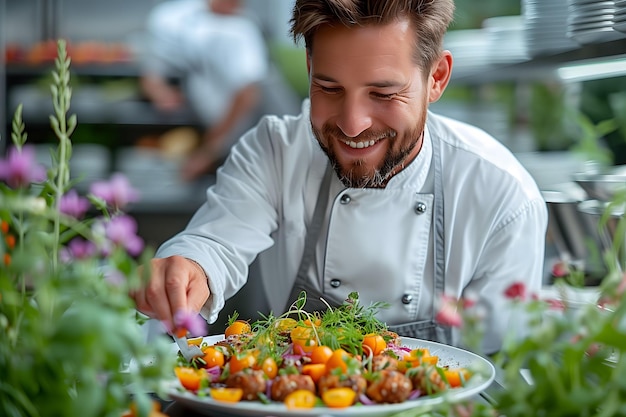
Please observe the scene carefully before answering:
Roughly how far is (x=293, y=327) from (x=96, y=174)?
4.34m

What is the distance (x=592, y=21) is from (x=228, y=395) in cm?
108

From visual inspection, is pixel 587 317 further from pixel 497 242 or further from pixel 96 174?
pixel 96 174

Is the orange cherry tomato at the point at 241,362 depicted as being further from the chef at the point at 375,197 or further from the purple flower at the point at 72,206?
the chef at the point at 375,197

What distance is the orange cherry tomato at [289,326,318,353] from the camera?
1.14 metres

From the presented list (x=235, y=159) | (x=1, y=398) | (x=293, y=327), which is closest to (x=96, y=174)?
(x=235, y=159)

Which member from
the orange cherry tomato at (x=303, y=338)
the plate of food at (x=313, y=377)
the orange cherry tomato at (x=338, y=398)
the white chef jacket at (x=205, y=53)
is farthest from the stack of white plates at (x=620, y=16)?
the white chef jacket at (x=205, y=53)

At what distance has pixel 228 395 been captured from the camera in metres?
1.00

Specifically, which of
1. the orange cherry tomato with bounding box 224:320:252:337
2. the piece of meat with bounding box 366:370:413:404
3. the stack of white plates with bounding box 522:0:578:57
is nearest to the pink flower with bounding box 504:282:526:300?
the piece of meat with bounding box 366:370:413:404

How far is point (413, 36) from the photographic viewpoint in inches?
66.7

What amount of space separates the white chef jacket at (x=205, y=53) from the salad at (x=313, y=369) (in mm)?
3955

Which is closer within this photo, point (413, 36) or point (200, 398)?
point (200, 398)

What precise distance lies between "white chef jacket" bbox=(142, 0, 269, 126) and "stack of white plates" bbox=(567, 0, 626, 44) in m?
3.47

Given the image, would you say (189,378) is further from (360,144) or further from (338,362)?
(360,144)

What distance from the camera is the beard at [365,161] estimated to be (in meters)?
1.69
